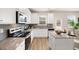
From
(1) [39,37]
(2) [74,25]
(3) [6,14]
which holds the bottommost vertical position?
(1) [39,37]

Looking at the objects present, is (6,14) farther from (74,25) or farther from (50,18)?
(74,25)

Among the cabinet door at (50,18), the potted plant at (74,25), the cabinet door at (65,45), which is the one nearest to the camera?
the potted plant at (74,25)

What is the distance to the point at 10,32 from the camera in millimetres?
1658

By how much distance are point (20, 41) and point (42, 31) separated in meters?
0.30

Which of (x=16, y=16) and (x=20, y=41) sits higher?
(x=16, y=16)

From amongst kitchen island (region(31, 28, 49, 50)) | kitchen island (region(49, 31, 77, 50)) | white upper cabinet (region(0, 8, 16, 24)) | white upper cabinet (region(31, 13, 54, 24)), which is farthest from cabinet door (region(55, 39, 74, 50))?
white upper cabinet (region(0, 8, 16, 24))

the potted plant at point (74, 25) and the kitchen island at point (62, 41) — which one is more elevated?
the potted plant at point (74, 25)

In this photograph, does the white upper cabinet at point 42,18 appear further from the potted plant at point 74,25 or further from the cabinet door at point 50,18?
the potted plant at point 74,25

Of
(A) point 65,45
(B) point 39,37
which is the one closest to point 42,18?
(B) point 39,37

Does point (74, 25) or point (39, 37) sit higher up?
point (74, 25)

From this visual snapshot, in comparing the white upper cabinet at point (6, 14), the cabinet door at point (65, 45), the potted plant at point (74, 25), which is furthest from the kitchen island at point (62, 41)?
the white upper cabinet at point (6, 14)
